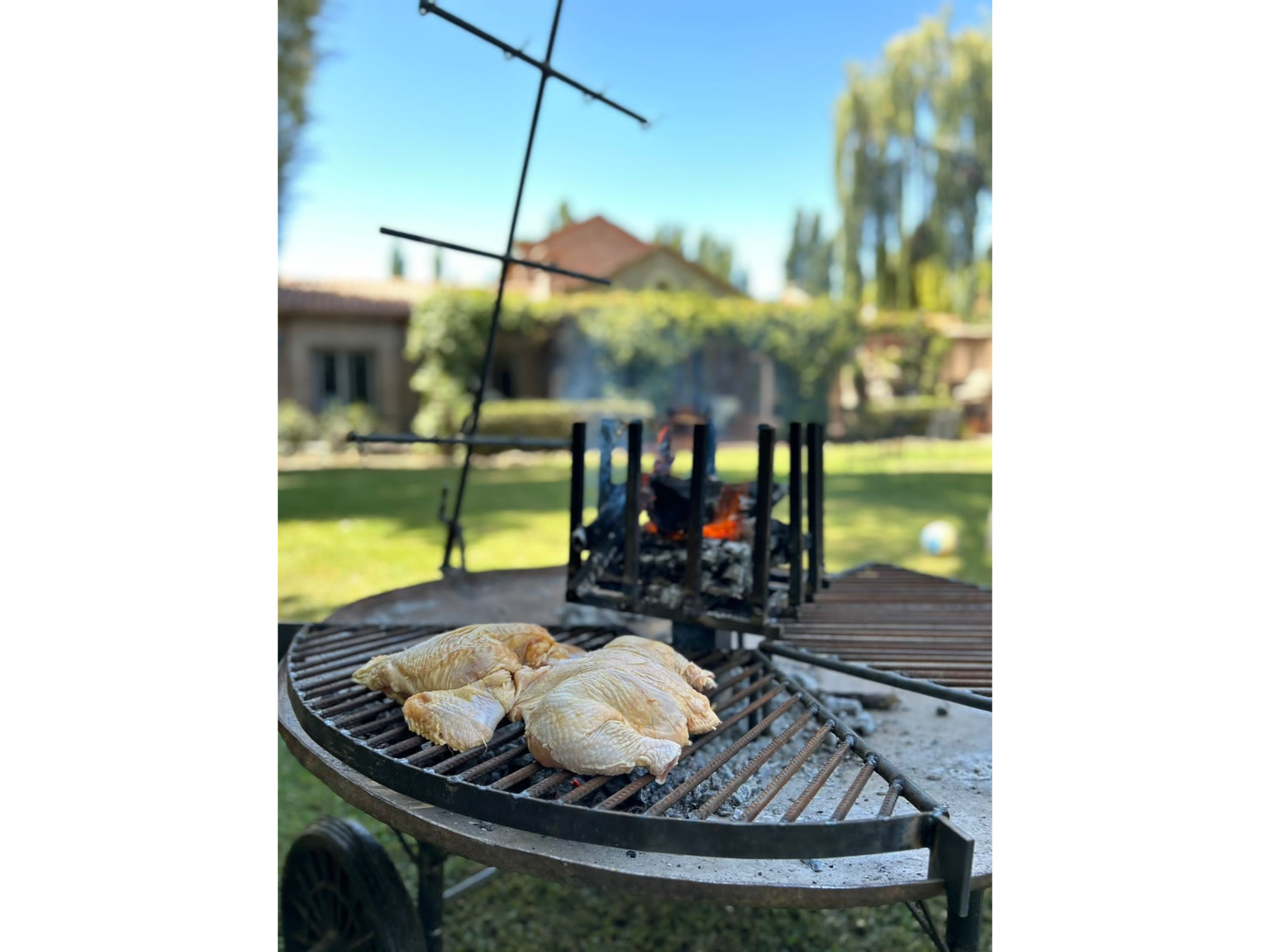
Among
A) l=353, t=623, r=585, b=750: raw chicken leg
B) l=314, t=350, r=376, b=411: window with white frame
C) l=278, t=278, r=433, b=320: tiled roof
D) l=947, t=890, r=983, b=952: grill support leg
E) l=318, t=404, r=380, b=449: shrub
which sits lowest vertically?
l=947, t=890, r=983, b=952: grill support leg

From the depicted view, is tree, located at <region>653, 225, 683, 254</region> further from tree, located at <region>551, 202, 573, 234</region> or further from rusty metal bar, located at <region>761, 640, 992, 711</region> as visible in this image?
rusty metal bar, located at <region>761, 640, 992, 711</region>

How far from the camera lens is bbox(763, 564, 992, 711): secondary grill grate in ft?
7.66

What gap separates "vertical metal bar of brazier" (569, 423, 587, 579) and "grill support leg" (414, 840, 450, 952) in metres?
1.03

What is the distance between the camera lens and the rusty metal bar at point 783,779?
5.01ft

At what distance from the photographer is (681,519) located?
2.84 metres

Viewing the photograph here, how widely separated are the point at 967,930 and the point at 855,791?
1.38 ft

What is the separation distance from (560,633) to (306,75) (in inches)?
267

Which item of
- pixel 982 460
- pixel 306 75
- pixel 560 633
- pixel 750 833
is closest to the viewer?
pixel 750 833

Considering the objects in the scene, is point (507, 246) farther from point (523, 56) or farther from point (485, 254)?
point (523, 56)

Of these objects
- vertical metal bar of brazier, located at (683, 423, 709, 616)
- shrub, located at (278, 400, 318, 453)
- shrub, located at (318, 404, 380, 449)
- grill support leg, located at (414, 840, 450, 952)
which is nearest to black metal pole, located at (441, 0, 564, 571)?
vertical metal bar of brazier, located at (683, 423, 709, 616)

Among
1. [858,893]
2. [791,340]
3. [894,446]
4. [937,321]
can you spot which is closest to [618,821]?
[858,893]

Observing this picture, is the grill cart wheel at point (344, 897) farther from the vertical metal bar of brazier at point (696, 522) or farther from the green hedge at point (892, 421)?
the green hedge at point (892, 421)

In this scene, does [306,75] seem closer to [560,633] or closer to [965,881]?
[560,633]

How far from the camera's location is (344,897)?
7.64 feet
